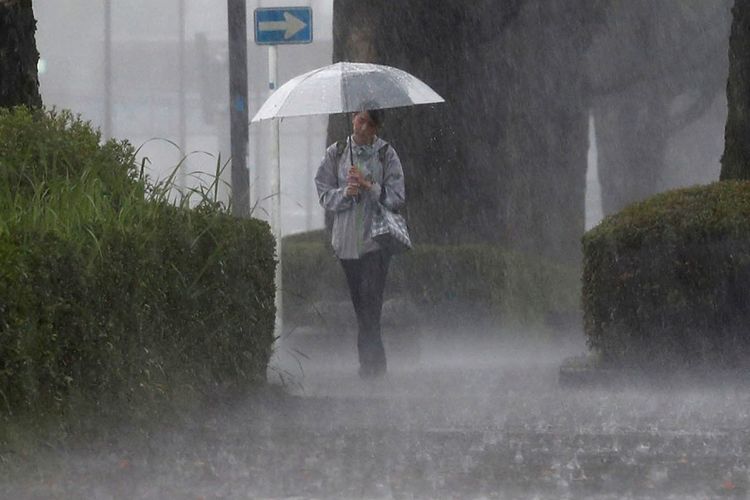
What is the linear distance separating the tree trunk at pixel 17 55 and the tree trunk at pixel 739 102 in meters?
5.55

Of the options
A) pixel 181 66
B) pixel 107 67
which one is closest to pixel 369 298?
pixel 107 67

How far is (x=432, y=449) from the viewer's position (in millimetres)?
7867

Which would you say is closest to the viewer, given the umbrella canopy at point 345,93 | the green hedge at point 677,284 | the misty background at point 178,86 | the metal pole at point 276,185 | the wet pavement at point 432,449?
the wet pavement at point 432,449

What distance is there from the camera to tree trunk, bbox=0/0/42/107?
34.6 feet

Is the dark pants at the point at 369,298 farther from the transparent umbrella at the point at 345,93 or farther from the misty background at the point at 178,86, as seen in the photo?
the misty background at the point at 178,86

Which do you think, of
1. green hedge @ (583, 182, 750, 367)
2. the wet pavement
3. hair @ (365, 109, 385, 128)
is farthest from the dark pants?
green hedge @ (583, 182, 750, 367)

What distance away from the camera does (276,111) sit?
36.9 feet

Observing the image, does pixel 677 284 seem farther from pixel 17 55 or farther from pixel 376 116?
pixel 17 55

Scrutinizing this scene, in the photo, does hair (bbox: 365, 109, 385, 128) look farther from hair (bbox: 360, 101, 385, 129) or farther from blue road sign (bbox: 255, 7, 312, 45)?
blue road sign (bbox: 255, 7, 312, 45)

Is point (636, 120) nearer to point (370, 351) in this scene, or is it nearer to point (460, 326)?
point (460, 326)

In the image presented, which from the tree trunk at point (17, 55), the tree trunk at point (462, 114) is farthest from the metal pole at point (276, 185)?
the tree trunk at point (462, 114)

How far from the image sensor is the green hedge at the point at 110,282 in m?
6.96

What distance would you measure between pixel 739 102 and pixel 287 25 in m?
3.80

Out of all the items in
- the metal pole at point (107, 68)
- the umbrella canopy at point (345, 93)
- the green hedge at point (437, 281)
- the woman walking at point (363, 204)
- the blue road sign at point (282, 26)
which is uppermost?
the metal pole at point (107, 68)
